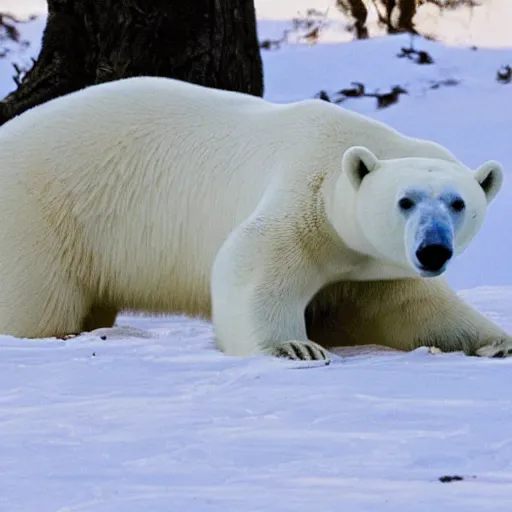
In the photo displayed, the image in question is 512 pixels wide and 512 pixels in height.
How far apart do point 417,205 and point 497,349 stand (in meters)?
0.79

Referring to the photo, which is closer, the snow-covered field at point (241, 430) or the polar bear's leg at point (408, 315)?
the snow-covered field at point (241, 430)

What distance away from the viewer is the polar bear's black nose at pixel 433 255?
3.86 m

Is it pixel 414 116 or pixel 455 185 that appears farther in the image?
pixel 414 116

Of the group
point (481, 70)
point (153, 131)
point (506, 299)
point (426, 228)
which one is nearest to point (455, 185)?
point (426, 228)

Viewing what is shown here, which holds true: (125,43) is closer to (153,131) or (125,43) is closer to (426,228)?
(153,131)

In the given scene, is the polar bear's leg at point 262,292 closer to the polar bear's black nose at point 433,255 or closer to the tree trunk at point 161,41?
the polar bear's black nose at point 433,255

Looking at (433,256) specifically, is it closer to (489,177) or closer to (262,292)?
(489,177)

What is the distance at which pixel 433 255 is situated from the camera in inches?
152

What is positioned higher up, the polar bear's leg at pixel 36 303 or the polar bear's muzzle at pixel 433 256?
the polar bear's muzzle at pixel 433 256

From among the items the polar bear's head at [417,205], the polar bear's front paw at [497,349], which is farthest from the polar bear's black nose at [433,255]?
the polar bear's front paw at [497,349]

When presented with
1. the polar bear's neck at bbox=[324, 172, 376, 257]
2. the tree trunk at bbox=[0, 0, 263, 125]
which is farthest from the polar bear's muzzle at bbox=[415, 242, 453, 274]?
the tree trunk at bbox=[0, 0, 263, 125]

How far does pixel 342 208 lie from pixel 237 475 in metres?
1.94

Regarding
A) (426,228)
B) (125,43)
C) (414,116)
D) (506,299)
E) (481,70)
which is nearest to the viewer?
(426,228)

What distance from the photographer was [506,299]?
6480 millimetres
